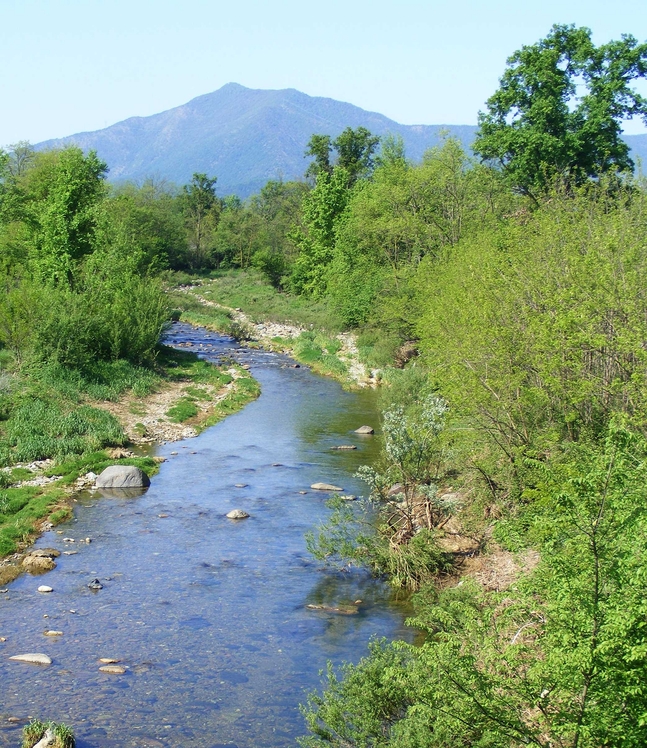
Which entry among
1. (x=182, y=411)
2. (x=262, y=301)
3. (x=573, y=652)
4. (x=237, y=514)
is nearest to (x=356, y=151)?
(x=262, y=301)

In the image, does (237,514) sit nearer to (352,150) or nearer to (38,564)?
(38,564)

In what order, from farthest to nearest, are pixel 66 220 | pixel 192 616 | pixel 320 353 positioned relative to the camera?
pixel 320 353 < pixel 66 220 < pixel 192 616

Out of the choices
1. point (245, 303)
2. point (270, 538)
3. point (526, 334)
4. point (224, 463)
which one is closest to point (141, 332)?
point (224, 463)

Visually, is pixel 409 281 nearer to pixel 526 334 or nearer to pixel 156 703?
pixel 526 334

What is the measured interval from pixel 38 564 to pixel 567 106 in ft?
114

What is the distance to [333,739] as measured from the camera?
33.9 feet

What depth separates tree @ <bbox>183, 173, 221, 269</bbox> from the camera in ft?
321

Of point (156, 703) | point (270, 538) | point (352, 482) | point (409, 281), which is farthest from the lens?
point (409, 281)

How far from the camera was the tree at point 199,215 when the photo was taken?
97.9 meters

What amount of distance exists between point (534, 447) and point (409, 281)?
83.5 ft

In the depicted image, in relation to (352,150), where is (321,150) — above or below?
below

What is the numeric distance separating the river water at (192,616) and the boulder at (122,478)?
0.52 meters

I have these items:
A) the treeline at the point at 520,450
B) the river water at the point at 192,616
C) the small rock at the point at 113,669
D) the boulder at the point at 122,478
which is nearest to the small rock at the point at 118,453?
the river water at the point at 192,616

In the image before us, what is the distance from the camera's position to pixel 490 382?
1781 cm
